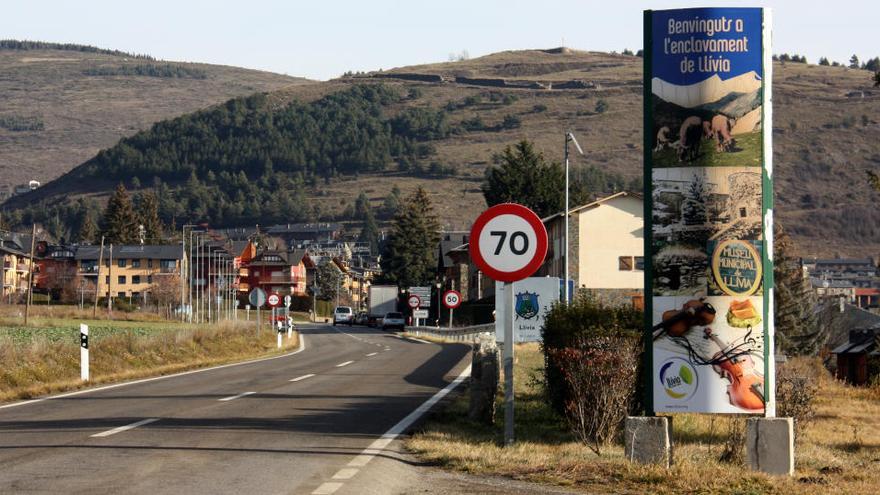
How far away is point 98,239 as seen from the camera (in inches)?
7584

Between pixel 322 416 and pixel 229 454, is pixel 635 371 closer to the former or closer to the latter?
pixel 229 454

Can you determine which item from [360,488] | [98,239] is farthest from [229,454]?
[98,239]

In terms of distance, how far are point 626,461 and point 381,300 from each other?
3784 inches

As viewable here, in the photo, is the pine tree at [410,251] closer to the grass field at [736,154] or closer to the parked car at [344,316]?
the parked car at [344,316]

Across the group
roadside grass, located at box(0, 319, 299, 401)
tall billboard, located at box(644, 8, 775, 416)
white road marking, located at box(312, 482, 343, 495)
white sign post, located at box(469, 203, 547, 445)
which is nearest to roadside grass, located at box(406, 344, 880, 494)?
tall billboard, located at box(644, 8, 775, 416)

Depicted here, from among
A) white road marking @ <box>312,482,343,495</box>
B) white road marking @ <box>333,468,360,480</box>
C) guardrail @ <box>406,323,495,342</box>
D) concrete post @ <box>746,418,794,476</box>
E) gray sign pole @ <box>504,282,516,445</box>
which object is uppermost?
gray sign pole @ <box>504,282,516,445</box>

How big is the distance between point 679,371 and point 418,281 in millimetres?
125724

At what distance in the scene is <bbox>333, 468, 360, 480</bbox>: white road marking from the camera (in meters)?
10.8

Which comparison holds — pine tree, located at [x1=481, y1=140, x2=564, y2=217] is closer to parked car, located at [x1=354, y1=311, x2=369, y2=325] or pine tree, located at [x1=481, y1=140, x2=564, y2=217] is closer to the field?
parked car, located at [x1=354, y1=311, x2=369, y2=325]

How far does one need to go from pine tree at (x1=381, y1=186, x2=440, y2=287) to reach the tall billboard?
125 meters

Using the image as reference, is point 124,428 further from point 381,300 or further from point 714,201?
point 381,300

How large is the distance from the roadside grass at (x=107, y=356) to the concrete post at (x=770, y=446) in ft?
43.8

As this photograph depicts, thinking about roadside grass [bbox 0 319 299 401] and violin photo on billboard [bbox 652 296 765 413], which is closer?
violin photo on billboard [bbox 652 296 765 413]

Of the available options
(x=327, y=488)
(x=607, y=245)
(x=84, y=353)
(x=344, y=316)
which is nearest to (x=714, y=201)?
(x=327, y=488)
